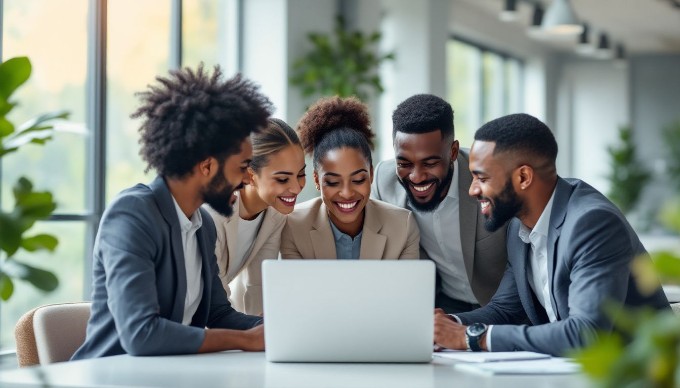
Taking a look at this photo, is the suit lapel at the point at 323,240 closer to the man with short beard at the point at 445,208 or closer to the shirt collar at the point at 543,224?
the man with short beard at the point at 445,208

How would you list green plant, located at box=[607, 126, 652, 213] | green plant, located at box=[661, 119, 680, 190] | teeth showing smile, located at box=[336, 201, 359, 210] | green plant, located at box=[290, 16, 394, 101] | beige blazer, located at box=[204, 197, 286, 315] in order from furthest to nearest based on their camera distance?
green plant, located at box=[607, 126, 652, 213] → green plant, located at box=[661, 119, 680, 190] → green plant, located at box=[290, 16, 394, 101] → teeth showing smile, located at box=[336, 201, 359, 210] → beige blazer, located at box=[204, 197, 286, 315]

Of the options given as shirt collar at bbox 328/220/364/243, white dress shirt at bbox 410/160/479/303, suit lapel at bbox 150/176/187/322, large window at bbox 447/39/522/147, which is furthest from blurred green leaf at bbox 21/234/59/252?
large window at bbox 447/39/522/147

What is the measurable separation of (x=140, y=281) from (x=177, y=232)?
0.21 meters

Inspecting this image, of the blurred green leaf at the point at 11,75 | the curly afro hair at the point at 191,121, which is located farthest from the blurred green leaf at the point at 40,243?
the curly afro hair at the point at 191,121

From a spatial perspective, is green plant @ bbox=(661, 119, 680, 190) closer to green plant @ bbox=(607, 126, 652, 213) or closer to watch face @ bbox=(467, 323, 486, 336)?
green plant @ bbox=(607, 126, 652, 213)

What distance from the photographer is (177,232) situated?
95.2 inches

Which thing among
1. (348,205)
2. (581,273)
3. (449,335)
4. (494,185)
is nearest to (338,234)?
(348,205)

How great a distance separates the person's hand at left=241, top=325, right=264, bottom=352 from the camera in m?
2.35

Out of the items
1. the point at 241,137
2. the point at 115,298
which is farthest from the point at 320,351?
the point at 241,137

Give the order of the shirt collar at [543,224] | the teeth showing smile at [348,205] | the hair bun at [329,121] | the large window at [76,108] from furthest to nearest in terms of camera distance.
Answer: the large window at [76,108]
the hair bun at [329,121]
the teeth showing smile at [348,205]
the shirt collar at [543,224]

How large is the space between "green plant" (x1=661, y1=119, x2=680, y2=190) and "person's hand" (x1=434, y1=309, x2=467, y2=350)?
11.7 meters

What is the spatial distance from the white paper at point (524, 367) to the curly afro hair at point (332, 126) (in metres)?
1.19

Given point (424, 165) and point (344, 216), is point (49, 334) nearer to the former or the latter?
point (344, 216)

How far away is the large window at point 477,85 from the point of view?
1126 centimetres
